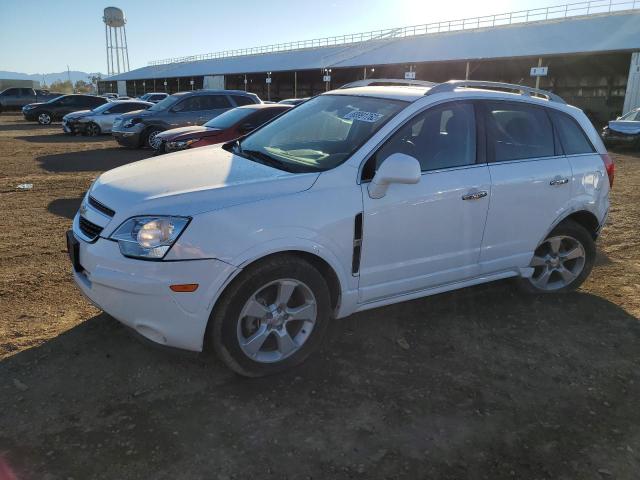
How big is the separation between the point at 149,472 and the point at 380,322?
2.14 metres

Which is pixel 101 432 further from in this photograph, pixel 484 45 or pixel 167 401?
pixel 484 45

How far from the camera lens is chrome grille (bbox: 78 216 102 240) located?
318 cm

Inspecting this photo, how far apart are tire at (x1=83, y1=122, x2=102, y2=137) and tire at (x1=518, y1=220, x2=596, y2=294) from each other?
62.4 feet

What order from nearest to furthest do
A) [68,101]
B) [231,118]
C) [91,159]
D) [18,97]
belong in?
1. [231,118]
2. [91,159]
3. [68,101]
4. [18,97]

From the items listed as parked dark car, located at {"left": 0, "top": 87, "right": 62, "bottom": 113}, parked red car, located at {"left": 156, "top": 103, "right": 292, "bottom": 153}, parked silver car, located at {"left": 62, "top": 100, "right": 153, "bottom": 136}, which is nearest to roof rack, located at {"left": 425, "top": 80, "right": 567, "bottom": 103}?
parked red car, located at {"left": 156, "top": 103, "right": 292, "bottom": 153}

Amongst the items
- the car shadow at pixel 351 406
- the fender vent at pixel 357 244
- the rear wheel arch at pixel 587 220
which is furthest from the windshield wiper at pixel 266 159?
the rear wheel arch at pixel 587 220

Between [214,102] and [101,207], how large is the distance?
39.0 ft

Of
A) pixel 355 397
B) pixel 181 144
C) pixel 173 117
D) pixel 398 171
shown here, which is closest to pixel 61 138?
pixel 173 117

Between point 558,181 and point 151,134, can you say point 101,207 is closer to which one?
point 558,181

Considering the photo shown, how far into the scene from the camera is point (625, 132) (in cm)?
1755

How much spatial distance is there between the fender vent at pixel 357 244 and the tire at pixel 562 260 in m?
1.94

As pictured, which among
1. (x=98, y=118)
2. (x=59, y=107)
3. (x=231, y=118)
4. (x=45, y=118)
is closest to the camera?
(x=231, y=118)

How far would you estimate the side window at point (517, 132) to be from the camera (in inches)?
159

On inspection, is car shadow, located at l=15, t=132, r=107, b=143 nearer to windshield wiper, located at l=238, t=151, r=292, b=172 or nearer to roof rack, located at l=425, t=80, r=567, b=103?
windshield wiper, located at l=238, t=151, r=292, b=172
